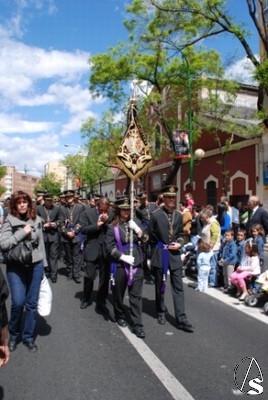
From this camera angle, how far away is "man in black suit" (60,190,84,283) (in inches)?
383

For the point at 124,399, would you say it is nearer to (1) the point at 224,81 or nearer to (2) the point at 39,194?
(2) the point at 39,194

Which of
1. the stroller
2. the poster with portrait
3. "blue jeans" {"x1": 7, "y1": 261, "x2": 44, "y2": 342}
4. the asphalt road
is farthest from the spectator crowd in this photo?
the poster with portrait

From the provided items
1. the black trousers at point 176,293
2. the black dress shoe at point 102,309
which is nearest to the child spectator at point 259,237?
the black trousers at point 176,293

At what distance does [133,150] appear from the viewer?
24.0 ft

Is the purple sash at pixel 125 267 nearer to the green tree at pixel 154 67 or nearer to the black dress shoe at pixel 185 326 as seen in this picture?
the black dress shoe at pixel 185 326

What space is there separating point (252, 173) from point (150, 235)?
19132 mm

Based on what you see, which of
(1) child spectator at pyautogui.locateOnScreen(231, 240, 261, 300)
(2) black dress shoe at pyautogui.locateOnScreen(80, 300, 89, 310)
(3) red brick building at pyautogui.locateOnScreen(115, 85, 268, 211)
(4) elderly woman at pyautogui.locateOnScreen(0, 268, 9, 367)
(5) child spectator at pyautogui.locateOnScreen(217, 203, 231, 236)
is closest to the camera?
(4) elderly woman at pyautogui.locateOnScreen(0, 268, 9, 367)

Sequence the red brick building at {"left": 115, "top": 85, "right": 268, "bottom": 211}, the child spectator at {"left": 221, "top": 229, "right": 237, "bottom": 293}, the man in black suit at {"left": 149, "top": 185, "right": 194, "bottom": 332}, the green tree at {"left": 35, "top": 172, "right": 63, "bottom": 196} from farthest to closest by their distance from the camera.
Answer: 1. the green tree at {"left": 35, "top": 172, "right": 63, "bottom": 196}
2. the red brick building at {"left": 115, "top": 85, "right": 268, "bottom": 211}
3. the child spectator at {"left": 221, "top": 229, "right": 237, "bottom": 293}
4. the man in black suit at {"left": 149, "top": 185, "right": 194, "bottom": 332}

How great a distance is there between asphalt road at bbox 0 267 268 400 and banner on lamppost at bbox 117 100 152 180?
2.38 metres

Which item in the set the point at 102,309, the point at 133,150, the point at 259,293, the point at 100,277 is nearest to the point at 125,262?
the point at 100,277

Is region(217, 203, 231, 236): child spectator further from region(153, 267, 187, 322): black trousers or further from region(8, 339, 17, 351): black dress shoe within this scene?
region(8, 339, 17, 351): black dress shoe

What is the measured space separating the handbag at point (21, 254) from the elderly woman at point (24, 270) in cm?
5

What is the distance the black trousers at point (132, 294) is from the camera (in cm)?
577

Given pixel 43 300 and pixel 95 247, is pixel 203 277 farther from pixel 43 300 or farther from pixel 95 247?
pixel 43 300
